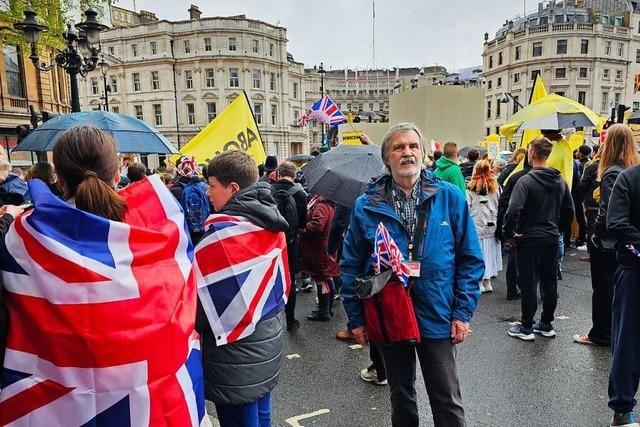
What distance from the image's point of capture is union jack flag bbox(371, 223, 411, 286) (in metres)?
2.54

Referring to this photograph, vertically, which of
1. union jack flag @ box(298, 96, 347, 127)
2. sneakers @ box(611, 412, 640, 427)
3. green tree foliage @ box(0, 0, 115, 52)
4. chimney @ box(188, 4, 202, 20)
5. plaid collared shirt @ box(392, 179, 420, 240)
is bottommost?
sneakers @ box(611, 412, 640, 427)

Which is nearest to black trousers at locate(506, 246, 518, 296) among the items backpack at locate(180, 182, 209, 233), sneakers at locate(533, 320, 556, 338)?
sneakers at locate(533, 320, 556, 338)

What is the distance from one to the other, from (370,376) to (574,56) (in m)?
74.5

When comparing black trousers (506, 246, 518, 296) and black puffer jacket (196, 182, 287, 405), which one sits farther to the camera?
black trousers (506, 246, 518, 296)

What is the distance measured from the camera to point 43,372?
1548 mm

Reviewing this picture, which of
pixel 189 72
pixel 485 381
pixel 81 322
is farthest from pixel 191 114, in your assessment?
pixel 81 322

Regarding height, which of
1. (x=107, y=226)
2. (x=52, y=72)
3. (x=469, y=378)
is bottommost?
(x=469, y=378)

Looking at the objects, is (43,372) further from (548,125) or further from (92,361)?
(548,125)

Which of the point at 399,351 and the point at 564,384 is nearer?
the point at 399,351

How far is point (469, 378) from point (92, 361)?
11.7 ft

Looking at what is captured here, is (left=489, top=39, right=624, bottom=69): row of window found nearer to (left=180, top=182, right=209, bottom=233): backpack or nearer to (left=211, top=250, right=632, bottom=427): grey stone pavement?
(left=211, top=250, right=632, bottom=427): grey stone pavement

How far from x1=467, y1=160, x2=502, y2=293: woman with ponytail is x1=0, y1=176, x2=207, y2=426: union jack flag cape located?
19.9ft

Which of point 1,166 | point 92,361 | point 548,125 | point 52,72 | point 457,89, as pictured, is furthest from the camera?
point 52,72

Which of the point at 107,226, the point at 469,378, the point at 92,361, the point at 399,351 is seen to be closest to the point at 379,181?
the point at 399,351
